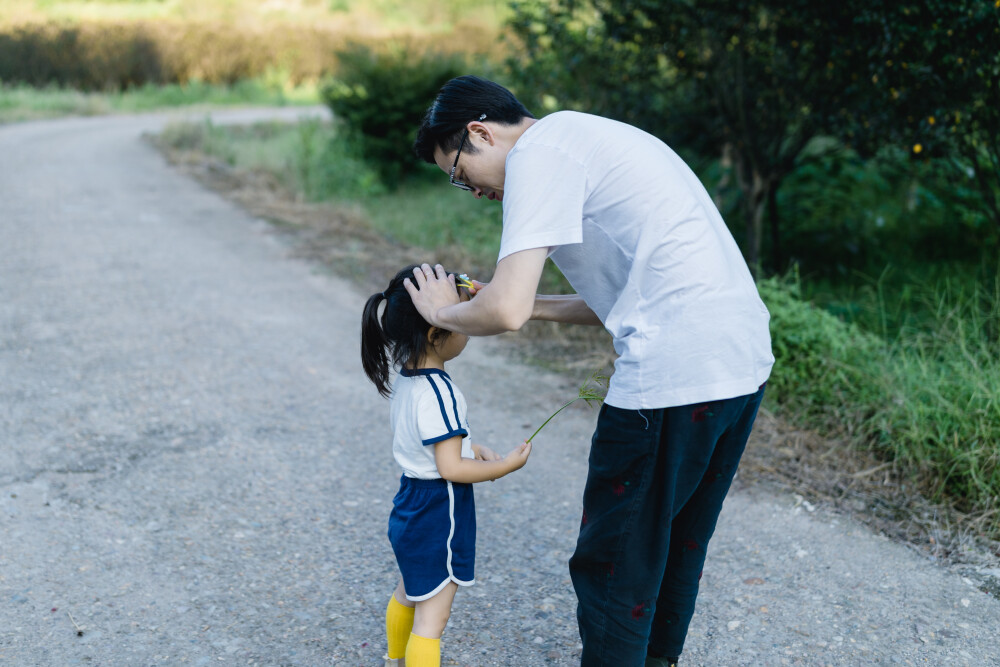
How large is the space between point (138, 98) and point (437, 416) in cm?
2020

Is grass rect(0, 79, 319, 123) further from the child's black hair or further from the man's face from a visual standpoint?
the man's face

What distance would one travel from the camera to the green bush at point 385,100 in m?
11.0

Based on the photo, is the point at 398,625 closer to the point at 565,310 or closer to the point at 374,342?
the point at 374,342

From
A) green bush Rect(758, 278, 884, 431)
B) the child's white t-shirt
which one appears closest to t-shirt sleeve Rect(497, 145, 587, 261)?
the child's white t-shirt

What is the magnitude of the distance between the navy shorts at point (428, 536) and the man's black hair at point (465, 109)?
2.82ft

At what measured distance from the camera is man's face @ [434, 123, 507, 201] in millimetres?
1911

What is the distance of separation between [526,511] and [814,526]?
3.84ft

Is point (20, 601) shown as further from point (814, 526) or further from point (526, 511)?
point (814, 526)

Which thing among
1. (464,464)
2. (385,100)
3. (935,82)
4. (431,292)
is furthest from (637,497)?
(385,100)

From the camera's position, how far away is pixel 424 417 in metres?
2.04

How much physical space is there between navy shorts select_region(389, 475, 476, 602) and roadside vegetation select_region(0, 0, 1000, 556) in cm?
208

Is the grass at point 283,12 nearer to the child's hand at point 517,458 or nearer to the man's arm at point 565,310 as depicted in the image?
the man's arm at point 565,310

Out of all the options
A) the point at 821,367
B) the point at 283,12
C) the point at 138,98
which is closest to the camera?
the point at 821,367

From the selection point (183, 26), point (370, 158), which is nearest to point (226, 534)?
point (370, 158)
